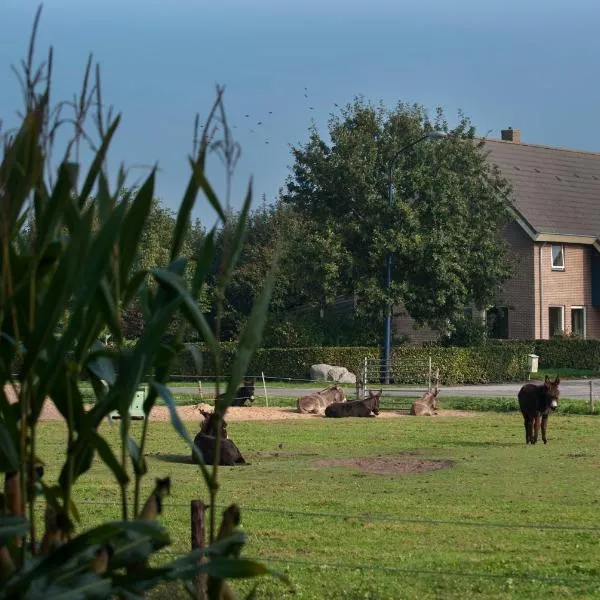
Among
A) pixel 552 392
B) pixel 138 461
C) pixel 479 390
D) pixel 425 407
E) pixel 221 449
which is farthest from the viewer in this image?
pixel 479 390

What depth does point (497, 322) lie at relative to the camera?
57.6 metres

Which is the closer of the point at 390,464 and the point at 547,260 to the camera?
the point at 390,464

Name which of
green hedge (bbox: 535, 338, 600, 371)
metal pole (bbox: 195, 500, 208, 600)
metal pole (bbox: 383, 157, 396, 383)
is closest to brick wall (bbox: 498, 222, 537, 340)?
green hedge (bbox: 535, 338, 600, 371)

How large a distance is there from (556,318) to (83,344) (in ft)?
176

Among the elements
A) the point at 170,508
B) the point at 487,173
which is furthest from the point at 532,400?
the point at 487,173

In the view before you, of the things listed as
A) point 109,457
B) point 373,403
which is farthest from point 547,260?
point 109,457

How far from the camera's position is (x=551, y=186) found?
59750 mm

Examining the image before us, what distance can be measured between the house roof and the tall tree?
501cm

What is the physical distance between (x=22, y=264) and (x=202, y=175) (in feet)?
2.41

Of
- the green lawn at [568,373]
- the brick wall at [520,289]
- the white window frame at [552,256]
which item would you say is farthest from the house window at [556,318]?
the green lawn at [568,373]

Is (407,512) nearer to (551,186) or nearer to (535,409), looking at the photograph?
(535,409)

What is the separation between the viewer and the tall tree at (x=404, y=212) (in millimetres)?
48406

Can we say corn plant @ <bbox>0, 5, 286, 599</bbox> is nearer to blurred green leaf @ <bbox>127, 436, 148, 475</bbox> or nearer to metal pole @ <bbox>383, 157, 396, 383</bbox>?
blurred green leaf @ <bbox>127, 436, 148, 475</bbox>

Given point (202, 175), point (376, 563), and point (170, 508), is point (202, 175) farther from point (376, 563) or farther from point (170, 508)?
point (170, 508)
